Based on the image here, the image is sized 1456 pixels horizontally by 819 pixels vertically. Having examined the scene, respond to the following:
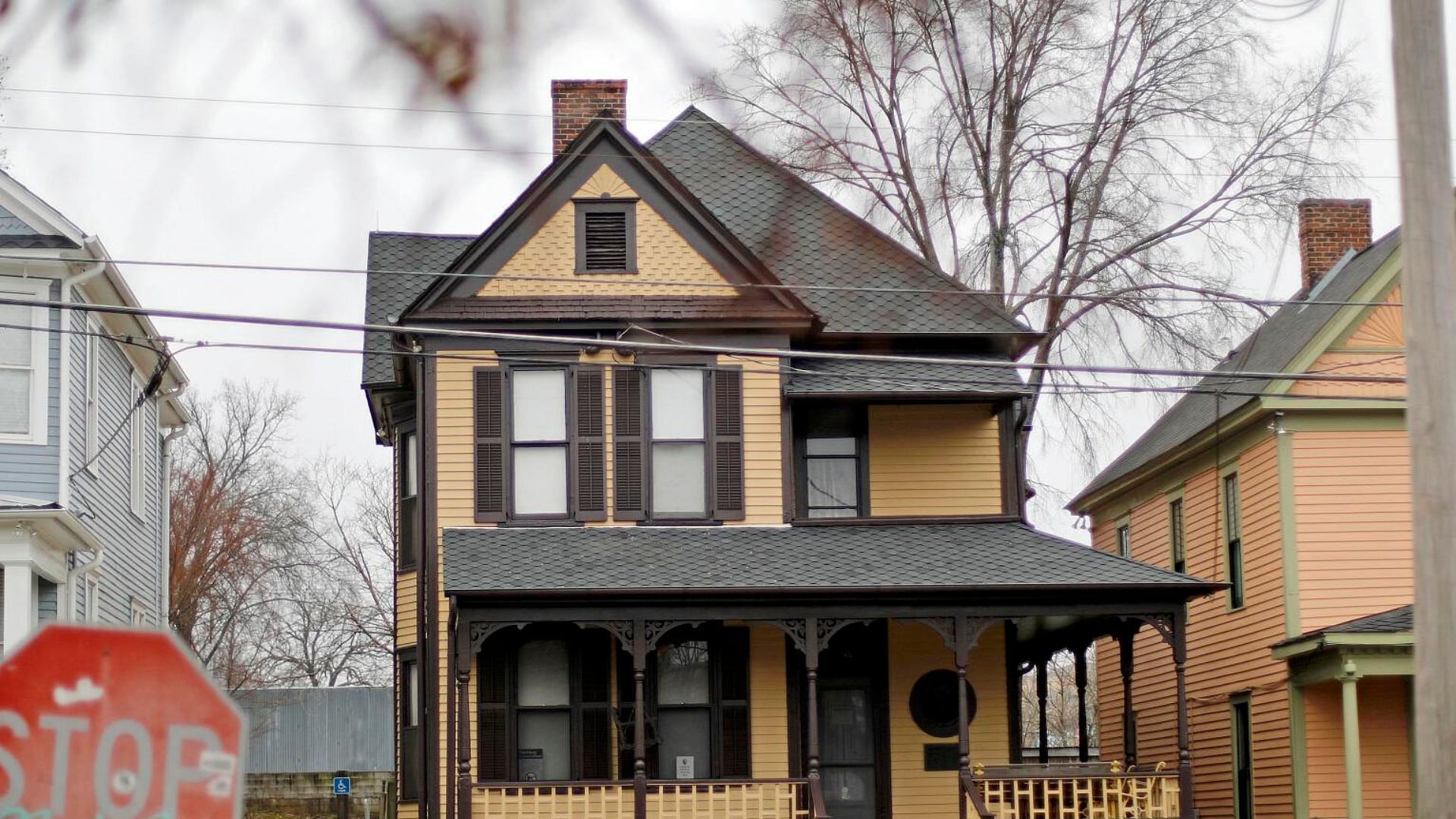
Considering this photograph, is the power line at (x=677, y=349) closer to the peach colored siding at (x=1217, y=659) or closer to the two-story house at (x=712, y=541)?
the two-story house at (x=712, y=541)

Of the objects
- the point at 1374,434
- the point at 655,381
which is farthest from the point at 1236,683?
the point at 655,381

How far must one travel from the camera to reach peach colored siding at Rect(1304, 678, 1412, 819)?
75.9 feet

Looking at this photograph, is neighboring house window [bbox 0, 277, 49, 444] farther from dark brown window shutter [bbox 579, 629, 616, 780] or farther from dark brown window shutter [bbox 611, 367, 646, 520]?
dark brown window shutter [bbox 579, 629, 616, 780]

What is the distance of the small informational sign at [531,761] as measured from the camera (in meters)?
21.2

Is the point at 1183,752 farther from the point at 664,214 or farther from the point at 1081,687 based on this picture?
the point at 664,214

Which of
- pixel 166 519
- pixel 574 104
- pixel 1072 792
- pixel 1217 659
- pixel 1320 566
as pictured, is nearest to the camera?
pixel 574 104

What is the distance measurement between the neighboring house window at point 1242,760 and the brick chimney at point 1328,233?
6.51m

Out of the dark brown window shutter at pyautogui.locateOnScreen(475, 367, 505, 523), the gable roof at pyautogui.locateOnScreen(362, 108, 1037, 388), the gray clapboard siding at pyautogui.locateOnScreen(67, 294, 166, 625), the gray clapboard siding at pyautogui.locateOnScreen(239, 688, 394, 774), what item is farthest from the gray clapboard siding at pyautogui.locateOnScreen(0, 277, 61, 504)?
the gray clapboard siding at pyautogui.locateOnScreen(239, 688, 394, 774)

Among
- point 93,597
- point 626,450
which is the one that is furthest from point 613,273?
point 93,597

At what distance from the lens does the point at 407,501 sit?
2356 cm

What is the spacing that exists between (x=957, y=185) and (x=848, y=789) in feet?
57.3

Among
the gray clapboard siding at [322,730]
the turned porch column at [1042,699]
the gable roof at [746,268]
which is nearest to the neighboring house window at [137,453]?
the gable roof at [746,268]

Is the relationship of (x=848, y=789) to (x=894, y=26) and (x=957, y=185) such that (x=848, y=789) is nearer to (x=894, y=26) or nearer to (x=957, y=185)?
(x=957, y=185)

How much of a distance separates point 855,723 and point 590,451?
4.56 metres
